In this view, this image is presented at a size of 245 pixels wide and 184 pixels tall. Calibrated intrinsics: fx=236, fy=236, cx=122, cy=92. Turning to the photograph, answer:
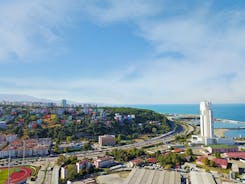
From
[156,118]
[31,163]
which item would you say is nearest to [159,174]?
[31,163]

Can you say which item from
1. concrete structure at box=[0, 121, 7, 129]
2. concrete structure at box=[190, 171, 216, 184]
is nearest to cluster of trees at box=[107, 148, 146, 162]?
concrete structure at box=[190, 171, 216, 184]

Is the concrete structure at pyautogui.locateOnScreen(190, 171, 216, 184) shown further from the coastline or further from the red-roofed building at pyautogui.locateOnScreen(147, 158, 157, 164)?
the coastline

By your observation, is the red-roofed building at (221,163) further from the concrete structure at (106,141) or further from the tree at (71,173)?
the concrete structure at (106,141)

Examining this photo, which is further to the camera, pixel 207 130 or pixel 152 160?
pixel 207 130

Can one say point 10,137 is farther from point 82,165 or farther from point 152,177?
point 152,177

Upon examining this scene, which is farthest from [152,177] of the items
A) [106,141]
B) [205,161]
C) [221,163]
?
Result: [106,141]

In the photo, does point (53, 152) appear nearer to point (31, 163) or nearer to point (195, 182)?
point (31, 163)
